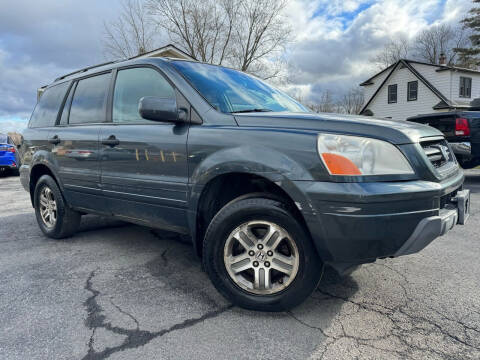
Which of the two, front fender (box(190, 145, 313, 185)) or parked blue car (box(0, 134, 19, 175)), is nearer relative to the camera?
front fender (box(190, 145, 313, 185))

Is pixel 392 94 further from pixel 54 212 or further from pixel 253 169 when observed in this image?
pixel 253 169

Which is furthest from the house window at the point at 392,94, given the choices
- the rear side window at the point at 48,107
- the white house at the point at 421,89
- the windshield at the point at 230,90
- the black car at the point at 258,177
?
the rear side window at the point at 48,107

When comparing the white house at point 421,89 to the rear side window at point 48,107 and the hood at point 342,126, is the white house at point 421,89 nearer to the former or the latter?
the hood at point 342,126

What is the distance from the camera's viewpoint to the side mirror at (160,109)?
252 centimetres

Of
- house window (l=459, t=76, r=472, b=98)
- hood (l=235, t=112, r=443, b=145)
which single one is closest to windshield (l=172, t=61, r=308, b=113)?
hood (l=235, t=112, r=443, b=145)

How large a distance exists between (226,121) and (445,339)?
188 centimetres

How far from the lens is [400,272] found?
9.64 ft

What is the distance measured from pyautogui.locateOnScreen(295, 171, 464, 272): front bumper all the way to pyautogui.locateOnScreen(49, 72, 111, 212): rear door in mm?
2200

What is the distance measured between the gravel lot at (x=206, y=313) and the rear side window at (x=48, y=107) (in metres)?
1.64

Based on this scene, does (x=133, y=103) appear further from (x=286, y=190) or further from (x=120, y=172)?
(x=286, y=190)

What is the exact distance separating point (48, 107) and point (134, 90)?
180 centimetres

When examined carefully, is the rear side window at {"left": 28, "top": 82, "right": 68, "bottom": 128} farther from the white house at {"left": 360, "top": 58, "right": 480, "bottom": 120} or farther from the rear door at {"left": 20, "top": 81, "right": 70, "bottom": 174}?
the white house at {"left": 360, "top": 58, "right": 480, "bottom": 120}

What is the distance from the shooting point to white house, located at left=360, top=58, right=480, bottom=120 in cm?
2327

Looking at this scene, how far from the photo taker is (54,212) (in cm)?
410
